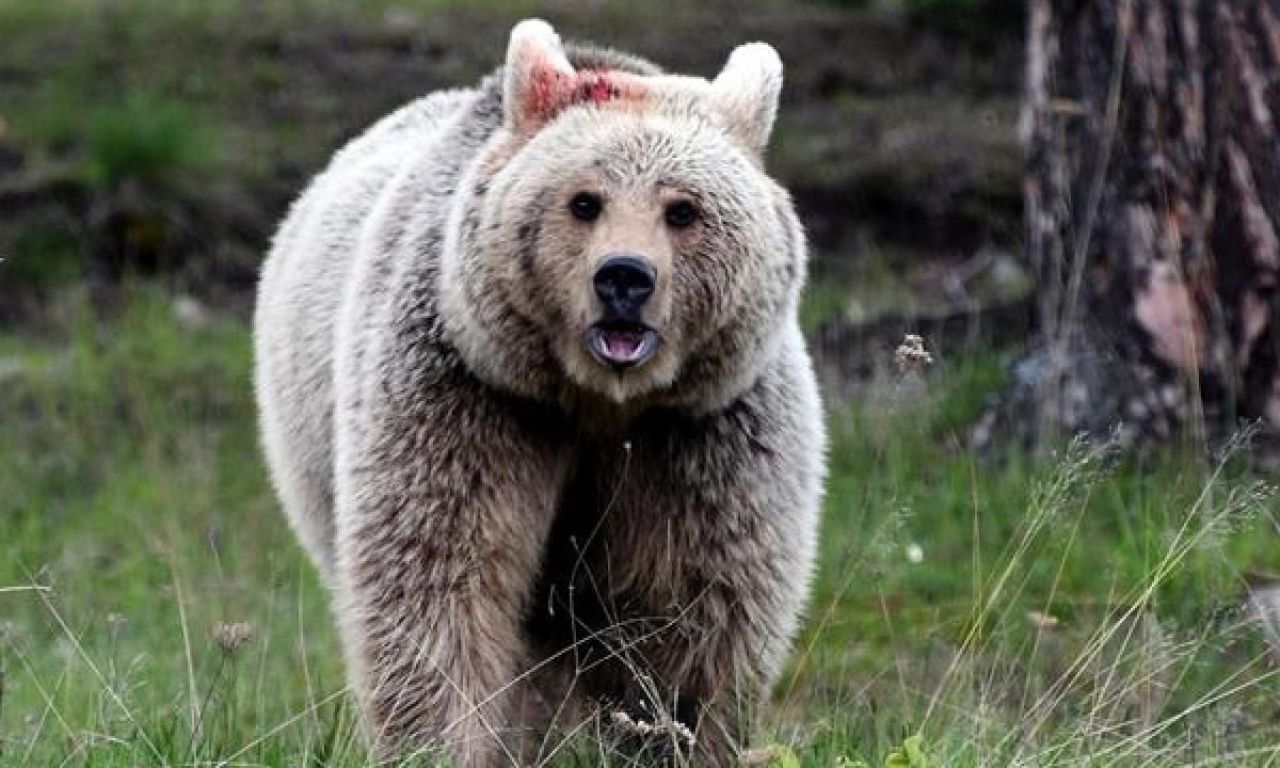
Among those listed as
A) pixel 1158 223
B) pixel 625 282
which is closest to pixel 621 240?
pixel 625 282

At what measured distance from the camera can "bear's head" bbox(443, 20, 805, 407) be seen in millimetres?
5457

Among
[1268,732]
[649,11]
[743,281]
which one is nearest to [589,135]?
[743,281]

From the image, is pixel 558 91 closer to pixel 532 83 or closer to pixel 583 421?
pixel 532 83

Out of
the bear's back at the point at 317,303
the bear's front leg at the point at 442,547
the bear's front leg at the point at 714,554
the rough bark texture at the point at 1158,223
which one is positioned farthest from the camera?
the rough bark texture at the point at 1158,223

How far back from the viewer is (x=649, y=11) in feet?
48.3

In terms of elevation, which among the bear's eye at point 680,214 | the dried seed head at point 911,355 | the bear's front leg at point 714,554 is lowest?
the bear's front leg at point 714,554

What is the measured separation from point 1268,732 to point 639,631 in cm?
144

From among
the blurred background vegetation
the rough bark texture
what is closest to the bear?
the blurred background vegetation

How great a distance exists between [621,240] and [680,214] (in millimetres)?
188

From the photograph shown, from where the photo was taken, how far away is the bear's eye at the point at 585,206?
5520 mm

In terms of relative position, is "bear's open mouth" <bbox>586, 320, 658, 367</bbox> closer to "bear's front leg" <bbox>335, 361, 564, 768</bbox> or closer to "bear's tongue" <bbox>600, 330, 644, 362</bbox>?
"bear's tongue" <bbox>600, 330, 644, 362</bbox>

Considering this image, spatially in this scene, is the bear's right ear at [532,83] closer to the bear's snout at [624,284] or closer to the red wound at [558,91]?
the red wound at [558,91]

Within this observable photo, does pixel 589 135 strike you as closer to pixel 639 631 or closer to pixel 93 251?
pixel 639 631

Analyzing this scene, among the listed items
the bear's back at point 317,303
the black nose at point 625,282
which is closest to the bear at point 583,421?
the black nose at point 625,282
